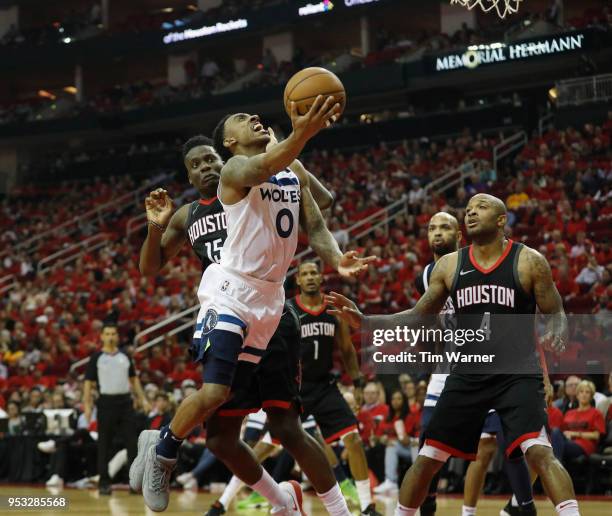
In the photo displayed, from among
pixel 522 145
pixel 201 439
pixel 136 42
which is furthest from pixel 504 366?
pixel 136 42

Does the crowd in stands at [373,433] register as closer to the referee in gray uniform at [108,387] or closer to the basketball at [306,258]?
the basketball at [306,258]

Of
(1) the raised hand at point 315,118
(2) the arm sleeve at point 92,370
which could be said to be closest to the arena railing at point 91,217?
(2) the arm sleeve at point 92,370

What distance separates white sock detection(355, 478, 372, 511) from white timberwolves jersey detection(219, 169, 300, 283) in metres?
4.00

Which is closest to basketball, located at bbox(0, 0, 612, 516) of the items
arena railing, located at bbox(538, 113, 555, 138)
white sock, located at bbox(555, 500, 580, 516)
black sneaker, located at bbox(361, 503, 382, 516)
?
white sock, located at bbox(555, 500, 580, 516)

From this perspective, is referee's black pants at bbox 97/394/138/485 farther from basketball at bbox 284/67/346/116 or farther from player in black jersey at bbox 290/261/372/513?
basketball at bbox 284/67/346/116

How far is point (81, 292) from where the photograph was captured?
82.2ft

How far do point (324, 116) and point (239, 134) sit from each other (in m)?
0.94

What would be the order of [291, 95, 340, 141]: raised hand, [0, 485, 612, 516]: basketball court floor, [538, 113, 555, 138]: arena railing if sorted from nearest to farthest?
[291, 95, 340, 141]: raised hand < [0, 485, 612, 516]: basketball court floor < [538, 113, 555, 138]: arena railing

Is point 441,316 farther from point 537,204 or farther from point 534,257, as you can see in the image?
point 537,204

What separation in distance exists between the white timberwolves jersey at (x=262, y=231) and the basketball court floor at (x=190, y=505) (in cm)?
419

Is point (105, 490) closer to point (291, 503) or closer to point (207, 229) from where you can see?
point (207, 229)

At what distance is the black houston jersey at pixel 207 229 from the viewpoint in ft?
21.7

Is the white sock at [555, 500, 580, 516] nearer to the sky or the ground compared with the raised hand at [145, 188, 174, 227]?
nearer to the ground

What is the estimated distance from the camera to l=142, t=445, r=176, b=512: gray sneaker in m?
5.70
